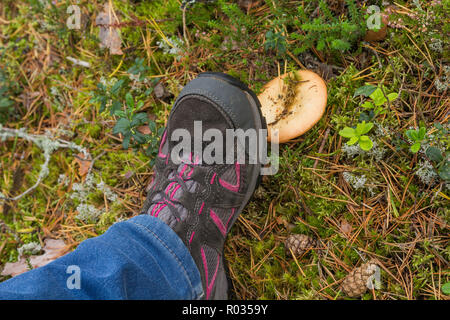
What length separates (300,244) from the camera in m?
2.10

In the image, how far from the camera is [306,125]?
6.62 ft

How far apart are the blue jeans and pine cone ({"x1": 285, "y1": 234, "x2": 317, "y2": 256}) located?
2.23 feet

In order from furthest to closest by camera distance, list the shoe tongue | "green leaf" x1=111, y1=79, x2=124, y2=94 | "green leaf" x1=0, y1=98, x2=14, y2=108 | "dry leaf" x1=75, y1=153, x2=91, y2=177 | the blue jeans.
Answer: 1. "green leaf" x1=0, y1=98, x2=14, y2=108
2. "dry leaf" x1=75, y1=153, x2=91, y2=177
3. "green leaf" x1=111, y1=79, x2=124, y2=94
4. the shoe tongue
5. the blue jeans

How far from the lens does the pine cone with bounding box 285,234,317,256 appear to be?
6.89 ft

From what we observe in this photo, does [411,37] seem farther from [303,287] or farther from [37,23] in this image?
[37,23]

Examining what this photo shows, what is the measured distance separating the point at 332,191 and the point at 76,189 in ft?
6.51

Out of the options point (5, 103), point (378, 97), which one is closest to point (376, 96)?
point (378, 97)

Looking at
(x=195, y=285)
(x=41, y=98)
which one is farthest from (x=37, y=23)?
(x=195, y=285)

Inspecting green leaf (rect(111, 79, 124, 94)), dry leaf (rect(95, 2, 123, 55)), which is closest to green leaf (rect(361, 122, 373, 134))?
green leaf (rect(111, 79, 124, 94))

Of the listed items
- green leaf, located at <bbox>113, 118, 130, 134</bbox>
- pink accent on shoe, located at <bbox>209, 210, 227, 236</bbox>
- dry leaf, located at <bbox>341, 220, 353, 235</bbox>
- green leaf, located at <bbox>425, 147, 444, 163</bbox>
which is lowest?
dry leaf, located at <bbox>341, 220, 353, 235</bbox>

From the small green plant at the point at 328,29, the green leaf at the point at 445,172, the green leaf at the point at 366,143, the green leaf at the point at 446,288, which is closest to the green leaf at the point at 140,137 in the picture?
the small green plant at the point at 328,29

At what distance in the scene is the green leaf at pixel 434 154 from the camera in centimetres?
180

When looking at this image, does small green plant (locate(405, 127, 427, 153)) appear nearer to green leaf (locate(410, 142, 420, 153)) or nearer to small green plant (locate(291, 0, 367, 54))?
green leaf (locate(410, 142, 420, 153))

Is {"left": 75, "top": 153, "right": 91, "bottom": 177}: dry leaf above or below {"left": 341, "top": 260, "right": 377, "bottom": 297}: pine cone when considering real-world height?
above
